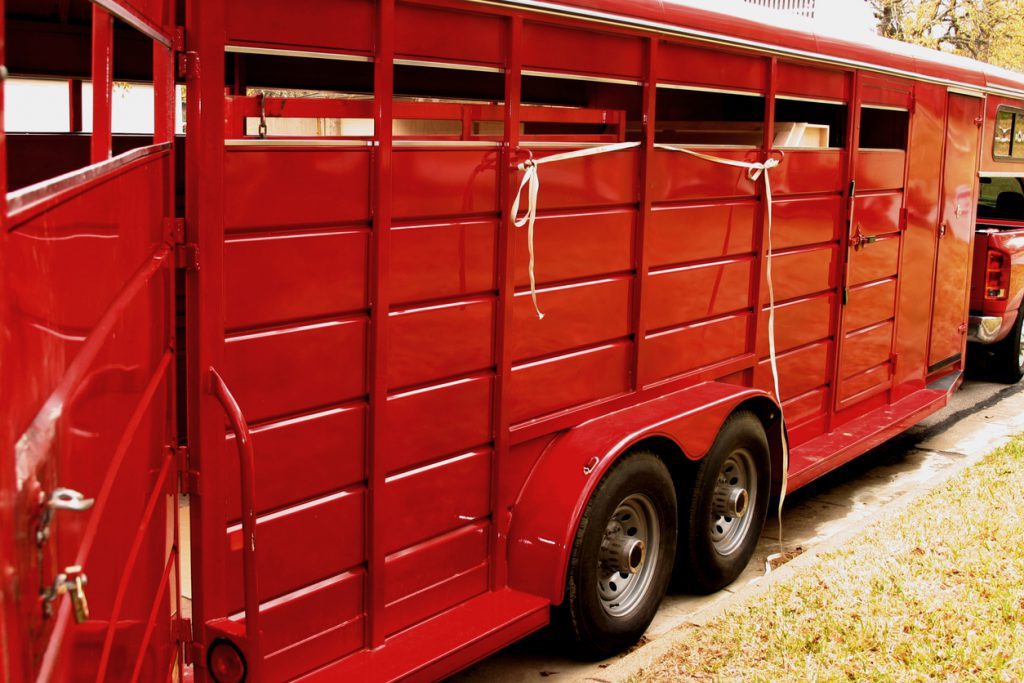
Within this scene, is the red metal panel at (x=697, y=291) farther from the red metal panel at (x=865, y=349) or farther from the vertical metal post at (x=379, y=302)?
the vertical metal post at (x=379, y=302)

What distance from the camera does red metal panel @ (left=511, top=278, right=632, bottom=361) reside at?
3928mm

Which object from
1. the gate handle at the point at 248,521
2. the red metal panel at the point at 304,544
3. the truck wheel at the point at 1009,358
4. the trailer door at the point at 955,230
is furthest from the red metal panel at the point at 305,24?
the truck wheel at the point at 1009,358

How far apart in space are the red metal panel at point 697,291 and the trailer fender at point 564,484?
0.41 m

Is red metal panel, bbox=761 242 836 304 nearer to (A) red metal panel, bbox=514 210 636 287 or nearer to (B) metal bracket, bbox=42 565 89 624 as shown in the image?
(A) red metal panel, bbox=514 210 636 287

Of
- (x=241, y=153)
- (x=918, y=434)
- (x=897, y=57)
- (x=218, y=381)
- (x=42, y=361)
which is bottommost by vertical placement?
(x=918, y=434)

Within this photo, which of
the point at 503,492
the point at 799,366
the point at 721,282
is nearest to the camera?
the point at 503,492

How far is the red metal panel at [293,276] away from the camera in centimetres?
291

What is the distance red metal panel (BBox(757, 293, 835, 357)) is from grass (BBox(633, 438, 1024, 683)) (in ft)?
3.32

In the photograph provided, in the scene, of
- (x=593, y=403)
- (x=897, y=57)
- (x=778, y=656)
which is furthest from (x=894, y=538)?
(x=897, y=57)

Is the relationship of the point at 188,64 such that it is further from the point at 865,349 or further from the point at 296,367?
the point at 865,349

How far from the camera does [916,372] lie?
7.21 m

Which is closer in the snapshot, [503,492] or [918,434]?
[503,492]

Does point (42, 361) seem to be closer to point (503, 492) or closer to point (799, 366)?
point (503, 492)

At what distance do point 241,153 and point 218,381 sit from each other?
584 millimetres
